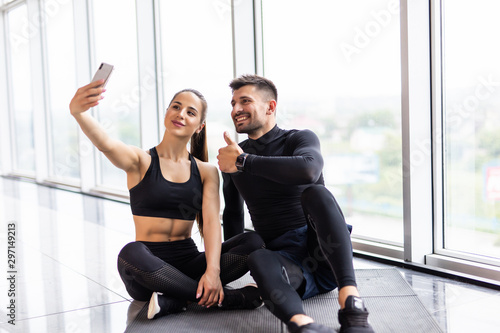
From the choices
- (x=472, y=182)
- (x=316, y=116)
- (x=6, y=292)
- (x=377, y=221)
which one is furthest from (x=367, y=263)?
(x=6, y=292)

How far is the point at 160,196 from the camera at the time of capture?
2070 mm

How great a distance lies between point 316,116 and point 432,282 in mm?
1473

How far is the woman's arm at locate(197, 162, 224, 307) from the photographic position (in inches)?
77.0

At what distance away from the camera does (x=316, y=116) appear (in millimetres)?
3480

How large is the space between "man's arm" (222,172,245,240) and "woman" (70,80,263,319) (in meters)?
0.08

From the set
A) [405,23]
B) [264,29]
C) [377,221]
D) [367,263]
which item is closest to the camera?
[405,23]

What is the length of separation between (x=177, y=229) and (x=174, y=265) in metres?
0.15

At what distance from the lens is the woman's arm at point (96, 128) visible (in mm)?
1694

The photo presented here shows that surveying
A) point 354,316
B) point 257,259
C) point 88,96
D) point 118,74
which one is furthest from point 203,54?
point 354,316

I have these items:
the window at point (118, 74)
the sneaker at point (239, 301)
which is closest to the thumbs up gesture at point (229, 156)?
the sneaker at point (239, 301)

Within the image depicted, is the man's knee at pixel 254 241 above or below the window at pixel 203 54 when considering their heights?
below

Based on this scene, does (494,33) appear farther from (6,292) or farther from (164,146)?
(6,292)

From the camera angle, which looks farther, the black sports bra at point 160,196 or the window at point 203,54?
the window at point 203,54

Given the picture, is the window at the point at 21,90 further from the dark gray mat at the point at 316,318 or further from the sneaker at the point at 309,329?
the sneaker at the point at 309,329
